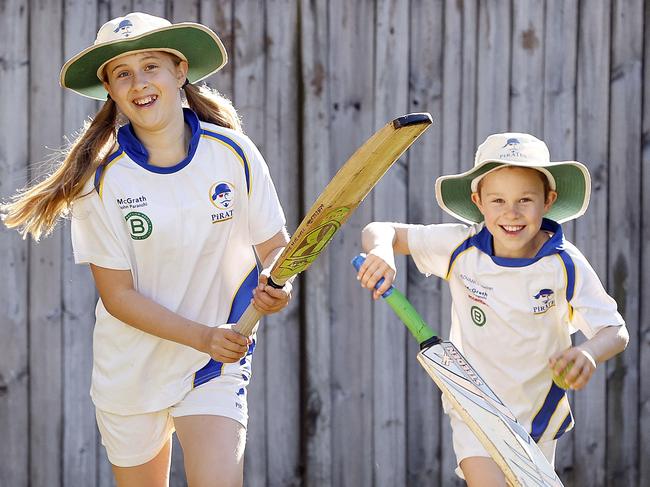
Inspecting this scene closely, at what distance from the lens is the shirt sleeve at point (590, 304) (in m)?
3.60

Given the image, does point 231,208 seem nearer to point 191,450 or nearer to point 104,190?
point 104,190

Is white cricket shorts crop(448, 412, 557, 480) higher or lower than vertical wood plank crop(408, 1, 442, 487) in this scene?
lower

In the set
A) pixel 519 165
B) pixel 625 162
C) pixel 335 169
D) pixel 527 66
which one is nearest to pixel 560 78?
pixel 527 66

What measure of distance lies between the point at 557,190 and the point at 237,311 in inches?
49.4

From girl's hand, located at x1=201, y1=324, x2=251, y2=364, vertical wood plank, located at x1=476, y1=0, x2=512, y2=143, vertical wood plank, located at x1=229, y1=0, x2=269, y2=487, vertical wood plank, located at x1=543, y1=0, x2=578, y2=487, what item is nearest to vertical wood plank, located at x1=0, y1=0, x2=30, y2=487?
vertical wood plank, located at x1=229, y1=0, x2=269, y2=487

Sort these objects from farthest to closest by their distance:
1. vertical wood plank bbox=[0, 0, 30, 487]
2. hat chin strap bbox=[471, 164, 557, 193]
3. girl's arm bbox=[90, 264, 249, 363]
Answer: vertical wood plank bbox=[0, 0, 30, 487], hat chin strap bbox=[471, 164, 557, 193], girl's arm bbox=[90, 264, 249, 363]

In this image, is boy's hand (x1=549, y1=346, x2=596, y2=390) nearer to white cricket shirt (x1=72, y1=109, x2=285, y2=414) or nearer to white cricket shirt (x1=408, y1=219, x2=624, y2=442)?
white cricket shirt (x1=408, y1=219, x2=624, y2=442)

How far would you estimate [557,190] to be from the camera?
13.1 feet

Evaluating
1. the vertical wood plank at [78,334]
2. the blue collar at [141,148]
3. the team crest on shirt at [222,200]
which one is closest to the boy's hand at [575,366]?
the team crest on shirt at [222,200]

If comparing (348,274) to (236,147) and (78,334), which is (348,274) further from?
(236,147)

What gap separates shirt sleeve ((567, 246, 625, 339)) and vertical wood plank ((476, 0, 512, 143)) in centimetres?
148

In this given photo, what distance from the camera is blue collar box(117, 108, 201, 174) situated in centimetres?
363

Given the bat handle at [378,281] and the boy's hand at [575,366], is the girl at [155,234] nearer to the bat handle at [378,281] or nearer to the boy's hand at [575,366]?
the bat handle at [378,281]

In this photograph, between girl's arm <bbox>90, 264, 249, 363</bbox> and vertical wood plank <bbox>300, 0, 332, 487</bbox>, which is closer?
girl's arm <bbox>90, 264, 249, 363</bbox>
